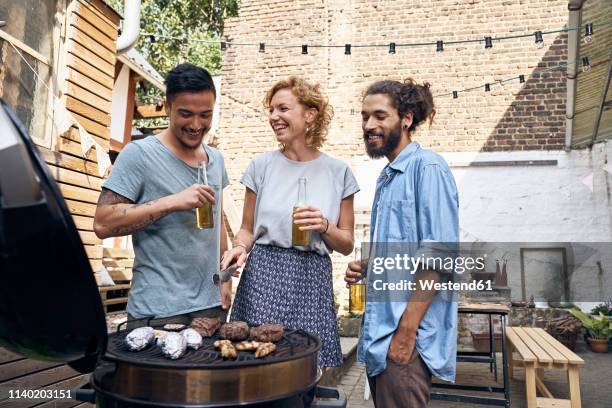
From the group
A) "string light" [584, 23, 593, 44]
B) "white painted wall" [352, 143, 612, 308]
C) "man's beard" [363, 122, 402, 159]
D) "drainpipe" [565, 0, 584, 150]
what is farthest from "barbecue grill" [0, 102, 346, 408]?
"white painted wall" [352, 143, 612, 308]

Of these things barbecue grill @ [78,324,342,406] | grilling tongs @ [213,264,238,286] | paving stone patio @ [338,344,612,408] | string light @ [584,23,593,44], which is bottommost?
paving stone patio @ [338,344,612,408]

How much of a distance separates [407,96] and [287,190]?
0.70m

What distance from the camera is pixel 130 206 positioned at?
1.64 metres

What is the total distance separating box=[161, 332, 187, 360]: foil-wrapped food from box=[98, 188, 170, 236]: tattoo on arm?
0.46 metres

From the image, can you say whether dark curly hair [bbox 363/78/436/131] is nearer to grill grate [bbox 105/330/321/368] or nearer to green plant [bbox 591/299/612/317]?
grill grate [bbox 105/330/321/368]

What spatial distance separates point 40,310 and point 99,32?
490cm

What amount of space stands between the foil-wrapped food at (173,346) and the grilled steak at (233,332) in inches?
7.8

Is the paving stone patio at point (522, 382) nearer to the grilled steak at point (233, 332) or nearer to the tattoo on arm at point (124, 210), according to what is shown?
the grilled steak at point (233, 332)

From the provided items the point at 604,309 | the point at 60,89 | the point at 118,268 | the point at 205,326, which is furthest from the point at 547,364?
the point at 118,268

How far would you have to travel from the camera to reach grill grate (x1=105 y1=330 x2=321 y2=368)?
46.7 inches

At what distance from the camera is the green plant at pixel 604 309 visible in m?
7.13

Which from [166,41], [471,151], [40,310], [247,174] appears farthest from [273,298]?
[166,41]

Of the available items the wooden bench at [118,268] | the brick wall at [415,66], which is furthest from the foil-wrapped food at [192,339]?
the brick wall at [415,66]

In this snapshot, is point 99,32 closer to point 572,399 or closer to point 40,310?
point 40,310
